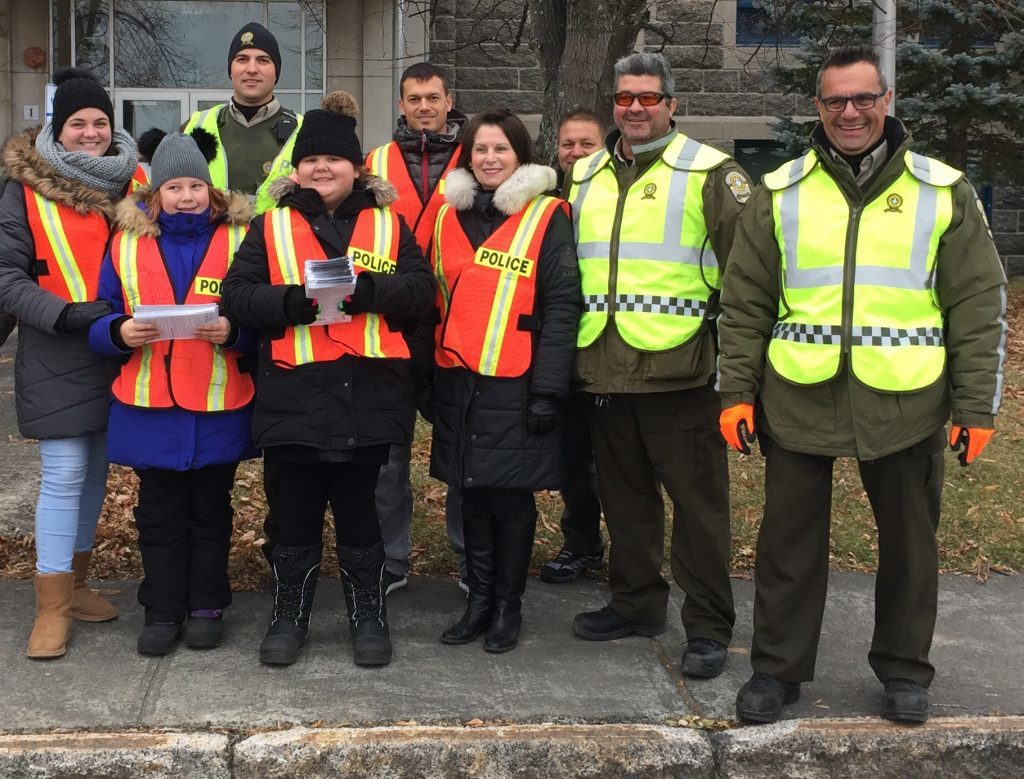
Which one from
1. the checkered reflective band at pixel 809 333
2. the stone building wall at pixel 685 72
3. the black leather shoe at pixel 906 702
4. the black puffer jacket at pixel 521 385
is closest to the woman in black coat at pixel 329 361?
the black puffer jacket at pixel 521 385

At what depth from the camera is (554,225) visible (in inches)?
174

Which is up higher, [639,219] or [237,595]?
[639,219]

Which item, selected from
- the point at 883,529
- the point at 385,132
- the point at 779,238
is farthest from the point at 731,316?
the point at 385,132

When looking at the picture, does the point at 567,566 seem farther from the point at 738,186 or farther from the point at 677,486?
the point at 738,186

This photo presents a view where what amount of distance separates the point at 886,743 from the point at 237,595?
106 inches

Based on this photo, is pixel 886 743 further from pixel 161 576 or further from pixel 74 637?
pixel 74 637

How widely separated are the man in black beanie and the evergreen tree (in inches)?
355

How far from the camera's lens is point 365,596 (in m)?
4.43

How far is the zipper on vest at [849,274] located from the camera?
12.1 ft

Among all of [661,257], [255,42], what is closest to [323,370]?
[661,257]

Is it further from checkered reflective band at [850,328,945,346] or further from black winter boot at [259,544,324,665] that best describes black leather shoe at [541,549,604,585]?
checkered reflective band at [850,328,945,346]

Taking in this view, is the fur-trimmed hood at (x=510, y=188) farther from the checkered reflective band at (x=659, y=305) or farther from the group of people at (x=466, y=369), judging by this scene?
the checkered reflective band at (x=659, y=305)

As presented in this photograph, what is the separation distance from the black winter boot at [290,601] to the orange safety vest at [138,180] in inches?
56.4

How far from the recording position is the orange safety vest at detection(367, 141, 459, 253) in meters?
4.80
